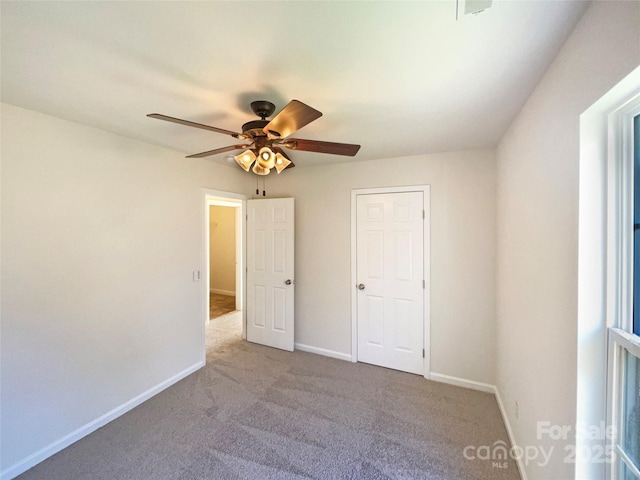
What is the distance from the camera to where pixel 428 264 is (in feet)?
9.45

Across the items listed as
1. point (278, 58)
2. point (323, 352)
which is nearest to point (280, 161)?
point (278, 58)

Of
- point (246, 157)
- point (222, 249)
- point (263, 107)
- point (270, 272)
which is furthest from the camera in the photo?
point (222, 249)

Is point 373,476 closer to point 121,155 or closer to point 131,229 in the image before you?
point 131,229

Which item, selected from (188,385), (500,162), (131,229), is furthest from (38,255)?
(500,162)

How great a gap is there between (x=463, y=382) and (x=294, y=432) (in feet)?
5.84

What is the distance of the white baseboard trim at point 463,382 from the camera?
2.64m

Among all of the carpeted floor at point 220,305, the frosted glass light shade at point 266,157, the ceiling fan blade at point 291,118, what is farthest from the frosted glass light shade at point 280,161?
the carpeted floor at point 220,305

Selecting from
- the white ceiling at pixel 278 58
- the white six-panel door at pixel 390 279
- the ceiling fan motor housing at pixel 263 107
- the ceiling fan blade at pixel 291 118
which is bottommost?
the white six-panel door at pixel 390 279

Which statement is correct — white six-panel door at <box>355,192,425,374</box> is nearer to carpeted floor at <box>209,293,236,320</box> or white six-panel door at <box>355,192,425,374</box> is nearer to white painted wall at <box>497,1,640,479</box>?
white painted wall at <box>497,1,640,479</box>

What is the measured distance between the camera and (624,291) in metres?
0.97

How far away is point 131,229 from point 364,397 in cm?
263

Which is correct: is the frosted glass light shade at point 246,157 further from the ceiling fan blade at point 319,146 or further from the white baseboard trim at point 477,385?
the white baseboard trim at point 477,385

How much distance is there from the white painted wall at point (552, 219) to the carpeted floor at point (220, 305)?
4.64 metres

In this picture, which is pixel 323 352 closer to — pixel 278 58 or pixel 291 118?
pixel 291 118
